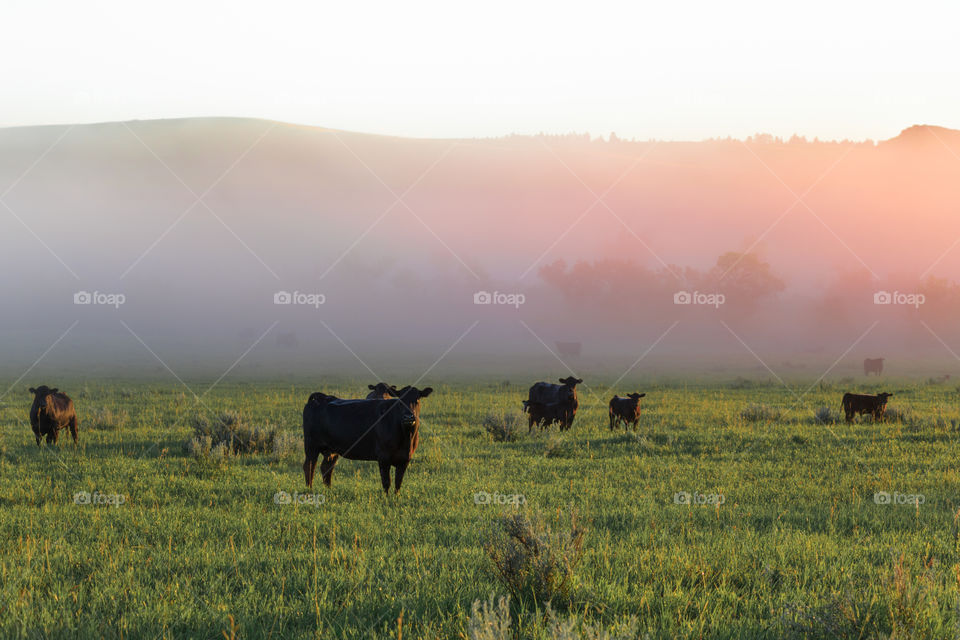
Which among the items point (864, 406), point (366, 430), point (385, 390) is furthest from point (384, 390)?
point (864, 406)

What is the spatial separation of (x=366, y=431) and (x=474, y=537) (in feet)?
11.8

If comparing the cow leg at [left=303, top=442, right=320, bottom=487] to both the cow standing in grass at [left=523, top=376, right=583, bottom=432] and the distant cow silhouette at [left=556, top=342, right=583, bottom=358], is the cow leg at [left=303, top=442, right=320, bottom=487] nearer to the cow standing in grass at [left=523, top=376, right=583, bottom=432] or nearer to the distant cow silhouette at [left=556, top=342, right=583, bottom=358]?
the cow standing in grass at [left=523, top=376, right=583, bottom=432]

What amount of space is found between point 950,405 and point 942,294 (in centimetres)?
9936

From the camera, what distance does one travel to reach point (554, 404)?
21219mm

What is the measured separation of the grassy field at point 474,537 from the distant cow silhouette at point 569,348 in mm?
77336

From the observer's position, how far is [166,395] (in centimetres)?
3356

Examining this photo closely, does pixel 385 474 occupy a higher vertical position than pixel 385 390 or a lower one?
lower

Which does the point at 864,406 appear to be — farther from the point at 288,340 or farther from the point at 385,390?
the point at 288,340

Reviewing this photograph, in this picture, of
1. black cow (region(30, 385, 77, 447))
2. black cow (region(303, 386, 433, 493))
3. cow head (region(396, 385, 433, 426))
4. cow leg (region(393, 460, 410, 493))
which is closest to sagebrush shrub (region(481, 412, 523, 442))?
black cow (region(303, 386, 433, 493))

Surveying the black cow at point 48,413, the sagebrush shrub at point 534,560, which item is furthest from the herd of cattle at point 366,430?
the black cow at point 48,413

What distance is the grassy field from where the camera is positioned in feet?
18.9

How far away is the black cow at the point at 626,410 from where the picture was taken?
67.4 ft

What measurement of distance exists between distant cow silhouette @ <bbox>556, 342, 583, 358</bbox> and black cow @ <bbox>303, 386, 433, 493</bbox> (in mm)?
84277

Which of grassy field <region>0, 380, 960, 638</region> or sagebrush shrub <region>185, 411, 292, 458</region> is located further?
sagebrush shrub <region>185, 411, 292, 458</region>
